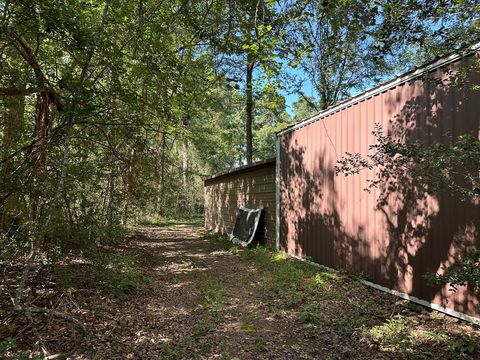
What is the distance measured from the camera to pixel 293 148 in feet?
29.6

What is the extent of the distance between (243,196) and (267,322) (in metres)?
8.54

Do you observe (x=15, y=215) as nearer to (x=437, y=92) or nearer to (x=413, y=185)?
(x=413, y=185)

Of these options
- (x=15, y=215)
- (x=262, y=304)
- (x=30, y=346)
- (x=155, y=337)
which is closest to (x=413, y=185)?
(x=262, y=304)

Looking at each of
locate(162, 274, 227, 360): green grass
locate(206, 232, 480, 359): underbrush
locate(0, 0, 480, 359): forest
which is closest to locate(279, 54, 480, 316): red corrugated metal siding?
locate(206, 232, 480, 359): underbrush

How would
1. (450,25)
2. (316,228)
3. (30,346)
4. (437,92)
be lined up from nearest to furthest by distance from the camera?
(30,346) → (450,25) → (437,92) → (316,228)

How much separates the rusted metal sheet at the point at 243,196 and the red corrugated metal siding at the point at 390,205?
2021mm

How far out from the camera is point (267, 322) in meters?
4.75

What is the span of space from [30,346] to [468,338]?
4594mm

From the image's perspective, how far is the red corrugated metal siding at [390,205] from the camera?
446cm

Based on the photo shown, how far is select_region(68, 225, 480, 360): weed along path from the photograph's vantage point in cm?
378

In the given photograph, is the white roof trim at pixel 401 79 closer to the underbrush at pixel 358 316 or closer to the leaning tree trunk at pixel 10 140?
the underbrush at pixel 358 316

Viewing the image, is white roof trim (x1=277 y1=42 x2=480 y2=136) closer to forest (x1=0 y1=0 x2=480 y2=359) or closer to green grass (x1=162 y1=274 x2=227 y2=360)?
forest (x1=0 y1=0 x2=480 y2=359)

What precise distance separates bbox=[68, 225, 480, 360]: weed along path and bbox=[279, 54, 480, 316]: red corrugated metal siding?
438 millimetres

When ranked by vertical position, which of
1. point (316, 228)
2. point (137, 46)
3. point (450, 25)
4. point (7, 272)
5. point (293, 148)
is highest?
point (137, 46)
